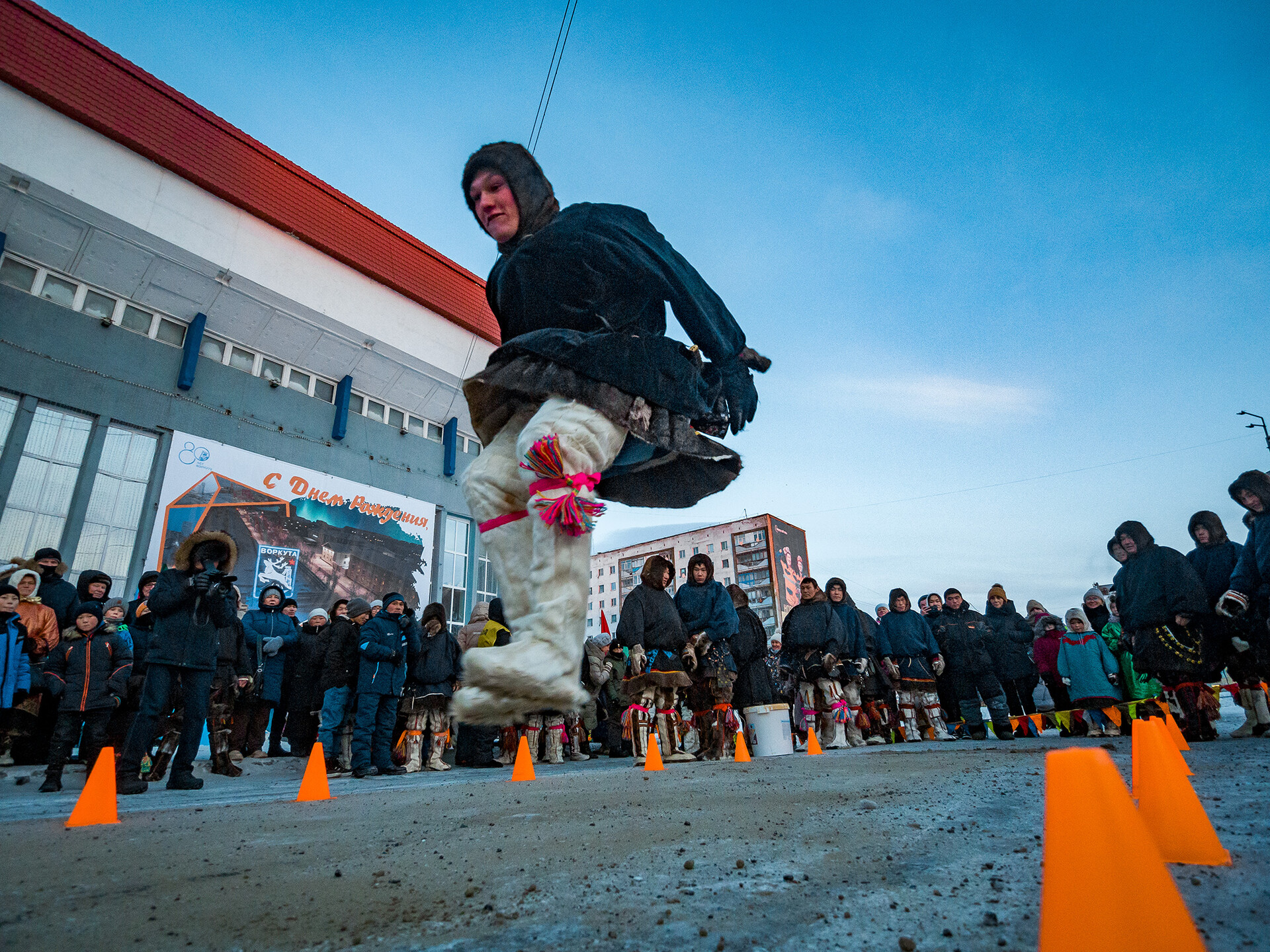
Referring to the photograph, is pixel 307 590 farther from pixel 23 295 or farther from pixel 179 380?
pixel 23 295

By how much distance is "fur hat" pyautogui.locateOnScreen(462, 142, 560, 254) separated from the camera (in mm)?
2164

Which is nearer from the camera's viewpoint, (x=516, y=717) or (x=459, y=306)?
(x=516, y=717)

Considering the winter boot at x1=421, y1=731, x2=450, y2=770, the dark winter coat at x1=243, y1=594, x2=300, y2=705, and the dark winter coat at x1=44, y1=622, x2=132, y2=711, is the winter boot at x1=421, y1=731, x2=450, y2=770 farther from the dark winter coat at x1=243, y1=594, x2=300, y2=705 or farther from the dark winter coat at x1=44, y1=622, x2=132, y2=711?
the dark winter coat at x1=44, y1=622, x2=132, y2=711

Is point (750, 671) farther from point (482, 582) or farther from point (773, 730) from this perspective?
point (482, 582)

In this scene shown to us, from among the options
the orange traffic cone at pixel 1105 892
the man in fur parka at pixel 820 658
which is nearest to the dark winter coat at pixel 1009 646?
the man in fur parka at pixel 820 658

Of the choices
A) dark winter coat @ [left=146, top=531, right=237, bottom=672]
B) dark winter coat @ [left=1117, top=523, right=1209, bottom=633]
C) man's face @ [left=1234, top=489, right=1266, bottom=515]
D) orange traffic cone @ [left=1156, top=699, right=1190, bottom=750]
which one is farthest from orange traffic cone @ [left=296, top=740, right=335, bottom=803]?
Answer: man's face @ [left=1234, top=489, right=1266, bottom=515]

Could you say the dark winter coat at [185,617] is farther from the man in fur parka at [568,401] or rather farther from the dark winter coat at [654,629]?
the man in fur parka at [568,401]

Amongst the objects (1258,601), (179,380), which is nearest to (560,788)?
(1258,601)

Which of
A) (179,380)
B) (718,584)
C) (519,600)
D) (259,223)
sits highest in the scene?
(259,223)

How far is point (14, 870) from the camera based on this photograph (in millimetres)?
1549

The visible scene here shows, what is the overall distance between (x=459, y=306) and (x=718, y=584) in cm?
1274

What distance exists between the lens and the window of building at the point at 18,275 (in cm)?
1159

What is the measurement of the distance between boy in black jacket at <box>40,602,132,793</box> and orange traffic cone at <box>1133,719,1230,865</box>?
6.54 meters

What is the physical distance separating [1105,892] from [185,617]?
5590mm
